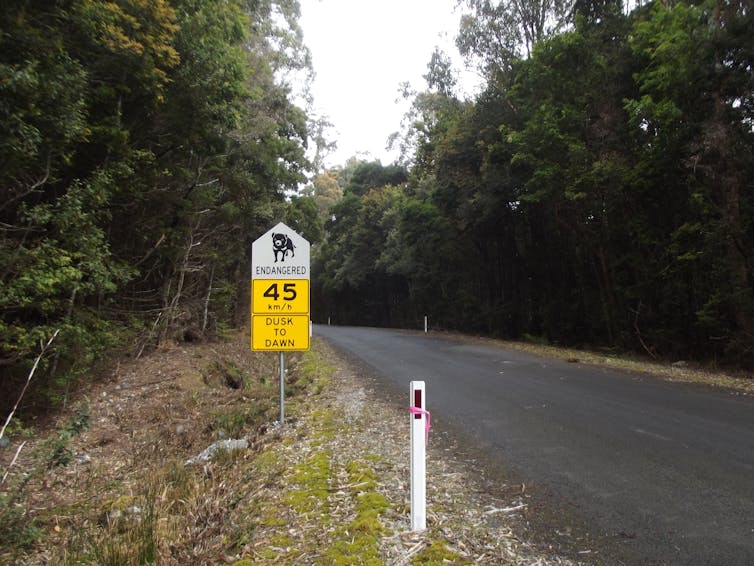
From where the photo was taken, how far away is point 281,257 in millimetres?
6855

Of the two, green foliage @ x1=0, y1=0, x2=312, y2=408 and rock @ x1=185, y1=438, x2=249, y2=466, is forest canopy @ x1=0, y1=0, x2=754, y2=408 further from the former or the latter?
rock @ x1=185, y1=438, x2=249, y2=466

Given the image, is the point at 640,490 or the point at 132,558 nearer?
the point at 132,558

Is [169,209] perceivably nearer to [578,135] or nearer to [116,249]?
[116,249]

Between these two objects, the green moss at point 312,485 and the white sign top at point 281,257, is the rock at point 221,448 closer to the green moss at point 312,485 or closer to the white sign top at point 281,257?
the green moss at point 312,485

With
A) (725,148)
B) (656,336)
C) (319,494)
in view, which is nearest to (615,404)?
(319,494)

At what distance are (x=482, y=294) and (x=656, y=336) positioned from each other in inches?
495

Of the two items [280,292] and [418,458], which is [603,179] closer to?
[280,292]

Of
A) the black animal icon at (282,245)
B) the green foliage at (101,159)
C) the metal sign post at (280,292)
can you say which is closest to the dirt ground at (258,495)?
the metal sign post at (280,292)

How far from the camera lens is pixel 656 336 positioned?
14.8 metres

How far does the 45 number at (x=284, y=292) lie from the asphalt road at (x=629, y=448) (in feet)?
8.76

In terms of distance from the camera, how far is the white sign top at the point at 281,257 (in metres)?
6.78

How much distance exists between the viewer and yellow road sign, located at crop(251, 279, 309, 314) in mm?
6777

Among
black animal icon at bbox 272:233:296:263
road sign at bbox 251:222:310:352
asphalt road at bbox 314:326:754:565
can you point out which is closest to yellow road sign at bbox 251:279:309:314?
road sign at bbox 251:222:310:352

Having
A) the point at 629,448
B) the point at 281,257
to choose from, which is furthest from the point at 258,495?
the point at 629,448
